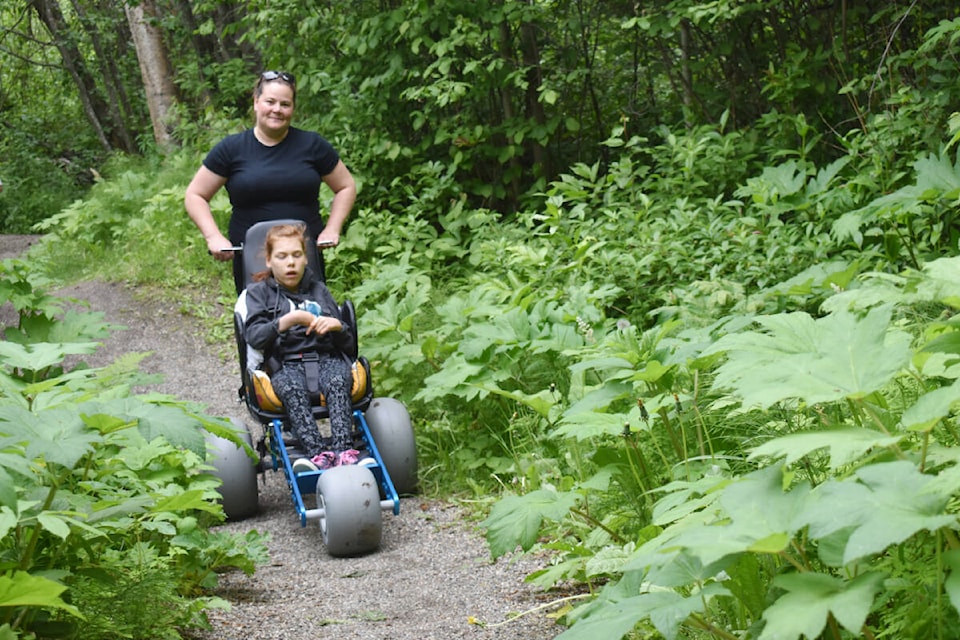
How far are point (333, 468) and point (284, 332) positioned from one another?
78 cm

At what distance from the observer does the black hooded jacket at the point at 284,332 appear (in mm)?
4977

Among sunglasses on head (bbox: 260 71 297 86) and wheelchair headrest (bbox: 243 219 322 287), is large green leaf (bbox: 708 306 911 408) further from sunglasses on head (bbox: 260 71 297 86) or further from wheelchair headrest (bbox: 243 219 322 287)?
sunglasses on head (bbox: 260 71 297 86)

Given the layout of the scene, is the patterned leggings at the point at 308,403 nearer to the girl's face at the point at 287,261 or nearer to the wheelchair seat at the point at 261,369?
the wheelchair seat at the point at 261,369

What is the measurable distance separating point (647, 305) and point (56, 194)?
15.2m

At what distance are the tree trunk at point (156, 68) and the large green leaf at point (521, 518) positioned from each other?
1280 centimetres

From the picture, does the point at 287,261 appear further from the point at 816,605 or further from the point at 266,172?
the point at 816,605

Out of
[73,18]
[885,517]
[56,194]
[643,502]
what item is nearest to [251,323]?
[643,502]

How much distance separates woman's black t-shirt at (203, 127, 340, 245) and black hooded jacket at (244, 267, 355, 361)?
59 cm

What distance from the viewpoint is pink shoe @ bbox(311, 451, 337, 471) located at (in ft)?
15.7

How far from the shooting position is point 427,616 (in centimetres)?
363

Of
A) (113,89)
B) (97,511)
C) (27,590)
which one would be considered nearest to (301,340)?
(97,511)

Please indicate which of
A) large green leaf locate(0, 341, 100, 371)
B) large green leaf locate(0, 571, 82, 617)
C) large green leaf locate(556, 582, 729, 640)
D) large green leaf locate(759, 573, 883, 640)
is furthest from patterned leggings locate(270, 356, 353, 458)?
large green leaf locate(759, 573, 883, 640)

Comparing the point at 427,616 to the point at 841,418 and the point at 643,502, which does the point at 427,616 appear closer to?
the point at 643,502

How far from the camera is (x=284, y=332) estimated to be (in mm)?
5027
